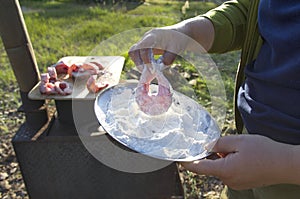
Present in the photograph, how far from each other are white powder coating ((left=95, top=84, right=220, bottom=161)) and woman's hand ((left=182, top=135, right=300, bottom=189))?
0.05m

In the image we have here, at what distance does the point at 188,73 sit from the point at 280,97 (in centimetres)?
140

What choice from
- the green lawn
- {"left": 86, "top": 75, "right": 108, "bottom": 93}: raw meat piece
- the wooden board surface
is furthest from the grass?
{"left": 86, "top": 75, "right": 108, "bottom": 93}: raw meat piece

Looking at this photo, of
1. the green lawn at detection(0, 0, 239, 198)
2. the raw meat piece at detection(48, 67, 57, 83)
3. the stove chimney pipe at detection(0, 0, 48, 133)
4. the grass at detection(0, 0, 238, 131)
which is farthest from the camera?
the grass at detection(0, 0, 238, 131)

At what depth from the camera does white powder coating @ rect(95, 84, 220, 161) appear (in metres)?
0.65

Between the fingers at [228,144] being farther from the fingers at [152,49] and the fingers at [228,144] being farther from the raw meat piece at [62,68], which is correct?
the raw meat piece at [62,68]

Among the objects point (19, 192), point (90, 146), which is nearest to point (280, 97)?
point (90, 146)

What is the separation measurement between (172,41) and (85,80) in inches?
21.1

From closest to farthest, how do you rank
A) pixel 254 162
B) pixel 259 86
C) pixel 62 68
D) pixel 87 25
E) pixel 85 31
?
pixel 254 162 < pixel 259 86 < pixel 62 68 < pixel 85 31 < pixel 87 25

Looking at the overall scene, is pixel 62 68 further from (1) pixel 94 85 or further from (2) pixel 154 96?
(2) pixel 154 96

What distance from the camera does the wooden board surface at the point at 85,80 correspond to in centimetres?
107

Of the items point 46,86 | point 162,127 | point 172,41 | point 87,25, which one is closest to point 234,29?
point 172,41

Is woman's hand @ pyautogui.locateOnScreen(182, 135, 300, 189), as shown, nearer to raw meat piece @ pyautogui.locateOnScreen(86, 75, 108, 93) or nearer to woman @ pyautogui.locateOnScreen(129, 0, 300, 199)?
woman @ pyautogui.locateOnScreen(129, 0, 300, 199)

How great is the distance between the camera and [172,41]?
2.35ft

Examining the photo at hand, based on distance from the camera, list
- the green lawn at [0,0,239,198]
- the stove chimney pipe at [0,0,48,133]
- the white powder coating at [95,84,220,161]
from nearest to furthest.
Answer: the white powder coating at [95,84,220,161] → the stove chimney pipe at [0,0,48,133] → the green lawn at [0,0,239,198]
